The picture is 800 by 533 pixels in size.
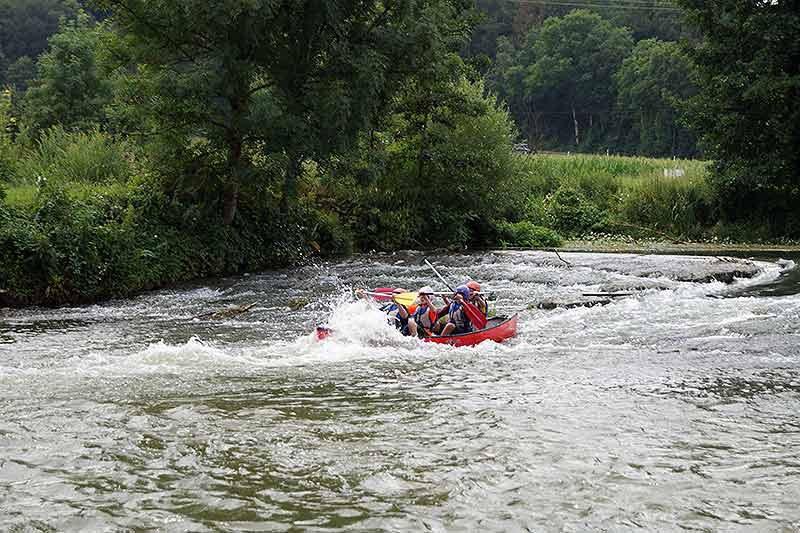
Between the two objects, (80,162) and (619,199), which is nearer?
(80,162)

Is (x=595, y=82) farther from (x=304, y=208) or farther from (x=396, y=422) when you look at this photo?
(x=396, y=422)

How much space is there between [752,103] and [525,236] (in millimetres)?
8704

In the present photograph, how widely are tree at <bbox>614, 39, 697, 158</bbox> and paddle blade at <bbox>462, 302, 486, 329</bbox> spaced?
59.3 metres

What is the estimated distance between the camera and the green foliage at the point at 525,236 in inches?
1164

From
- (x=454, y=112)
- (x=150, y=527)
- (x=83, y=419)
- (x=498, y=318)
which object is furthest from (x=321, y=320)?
(x=454, y=112)

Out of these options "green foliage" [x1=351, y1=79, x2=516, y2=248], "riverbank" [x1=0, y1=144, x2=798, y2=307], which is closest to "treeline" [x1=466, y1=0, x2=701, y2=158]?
"riverbank" [x1=0, y1=144, x2=798, y2=307]

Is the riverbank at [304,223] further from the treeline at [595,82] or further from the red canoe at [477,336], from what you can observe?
the treeline at [595,82]

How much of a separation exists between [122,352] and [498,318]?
606cm

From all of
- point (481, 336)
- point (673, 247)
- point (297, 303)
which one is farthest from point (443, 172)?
point (481, 336)

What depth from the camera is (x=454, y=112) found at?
1093 inches

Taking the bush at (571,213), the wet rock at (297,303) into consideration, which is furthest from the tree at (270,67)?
the bush at (571,213)

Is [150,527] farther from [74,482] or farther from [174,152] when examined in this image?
[174,152]

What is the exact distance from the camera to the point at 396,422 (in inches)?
346

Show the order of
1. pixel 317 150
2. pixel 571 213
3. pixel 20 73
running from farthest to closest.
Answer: pixel 20 73, pixel 571 213, pixel 317 150
